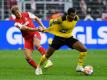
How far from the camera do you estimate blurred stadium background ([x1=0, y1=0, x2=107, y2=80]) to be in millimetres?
17822

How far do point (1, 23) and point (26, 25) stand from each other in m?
13.5

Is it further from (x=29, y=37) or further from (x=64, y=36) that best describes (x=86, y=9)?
(x=64, y=36)

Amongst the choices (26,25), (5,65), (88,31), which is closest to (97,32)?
(88,31)

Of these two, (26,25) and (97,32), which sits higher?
(26,25)

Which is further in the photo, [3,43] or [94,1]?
[94,1]

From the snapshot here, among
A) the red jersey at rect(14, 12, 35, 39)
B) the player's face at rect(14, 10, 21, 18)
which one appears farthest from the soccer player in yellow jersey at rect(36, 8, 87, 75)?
the player's face at rect(14, 10, 21, 18)

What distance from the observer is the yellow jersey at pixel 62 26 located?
17.3 metres

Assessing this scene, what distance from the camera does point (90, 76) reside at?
1694 cm

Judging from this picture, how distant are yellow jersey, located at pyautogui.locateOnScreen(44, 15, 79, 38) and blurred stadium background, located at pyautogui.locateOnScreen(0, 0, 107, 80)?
1.28 metres

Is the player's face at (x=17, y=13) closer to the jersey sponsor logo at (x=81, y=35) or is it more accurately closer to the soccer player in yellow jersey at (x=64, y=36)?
the soccer player in yellow jersey at (x=64, y=36)

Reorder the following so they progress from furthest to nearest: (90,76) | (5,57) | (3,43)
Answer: (3,43), (5,57), (90,76)

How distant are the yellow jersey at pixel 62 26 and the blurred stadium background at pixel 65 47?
4.22ft

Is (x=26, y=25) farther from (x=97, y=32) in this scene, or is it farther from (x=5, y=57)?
(x=97, y=32)

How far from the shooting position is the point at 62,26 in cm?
1742
